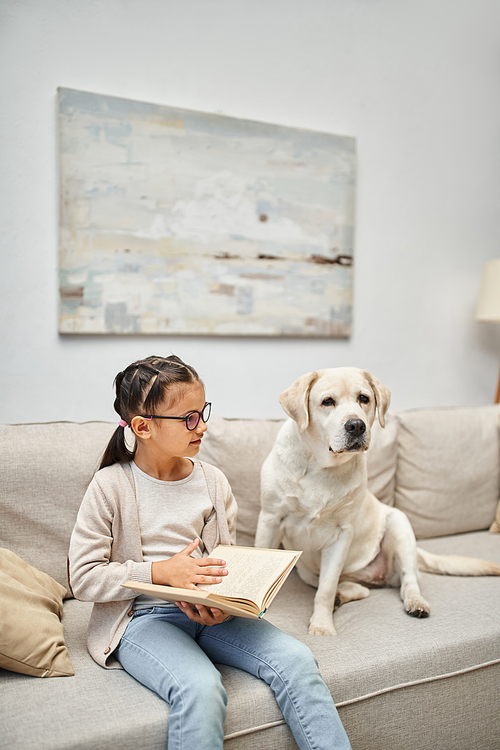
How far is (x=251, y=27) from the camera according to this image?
2.44m

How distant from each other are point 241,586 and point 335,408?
661 millimetres

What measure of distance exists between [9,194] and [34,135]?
0.25 metres

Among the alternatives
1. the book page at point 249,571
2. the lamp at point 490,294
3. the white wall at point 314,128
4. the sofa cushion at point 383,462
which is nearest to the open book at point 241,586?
the book page at point 249,571

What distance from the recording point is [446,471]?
239 cm

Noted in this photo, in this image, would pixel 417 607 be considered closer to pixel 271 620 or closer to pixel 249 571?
pixel 271 620

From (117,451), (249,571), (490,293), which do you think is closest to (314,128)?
(490,293)

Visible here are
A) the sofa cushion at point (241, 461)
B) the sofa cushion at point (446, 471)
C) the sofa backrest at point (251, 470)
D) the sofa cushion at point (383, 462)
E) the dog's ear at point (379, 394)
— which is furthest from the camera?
the sofa cushion at point (446, 471)

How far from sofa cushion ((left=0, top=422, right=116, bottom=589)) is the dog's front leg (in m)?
0.77

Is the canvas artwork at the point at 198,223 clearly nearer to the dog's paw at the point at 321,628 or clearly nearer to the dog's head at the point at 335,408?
the dog's head at the point at 335,408

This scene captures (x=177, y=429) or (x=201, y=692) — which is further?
(x=177, y=429)

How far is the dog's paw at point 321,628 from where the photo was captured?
1573 mm

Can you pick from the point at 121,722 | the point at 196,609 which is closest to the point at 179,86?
the point at 196,609

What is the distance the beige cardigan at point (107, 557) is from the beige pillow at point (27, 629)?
0.29ft

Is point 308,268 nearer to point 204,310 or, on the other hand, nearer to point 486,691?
point 204,310
